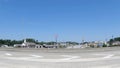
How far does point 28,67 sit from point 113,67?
4.34 meters

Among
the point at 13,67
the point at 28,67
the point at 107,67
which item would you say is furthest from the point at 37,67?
the point at 107,67

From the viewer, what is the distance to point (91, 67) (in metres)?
12.0

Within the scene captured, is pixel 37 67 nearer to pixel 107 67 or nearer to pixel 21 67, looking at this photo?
pixel 21 67

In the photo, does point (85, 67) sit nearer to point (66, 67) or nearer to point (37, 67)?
point (66, 67)

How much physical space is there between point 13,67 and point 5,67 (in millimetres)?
405

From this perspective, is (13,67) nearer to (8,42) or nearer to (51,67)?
(51,67)

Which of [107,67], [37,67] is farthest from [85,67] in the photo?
[37,67]

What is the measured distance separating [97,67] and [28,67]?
3503 millimetres

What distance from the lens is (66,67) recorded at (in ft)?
38.9

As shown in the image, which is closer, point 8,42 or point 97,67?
point 97,67

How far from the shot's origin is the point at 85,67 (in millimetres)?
12070

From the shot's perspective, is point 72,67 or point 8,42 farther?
point 8,42

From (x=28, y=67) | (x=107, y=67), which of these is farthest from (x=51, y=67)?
(x=107, y=67)

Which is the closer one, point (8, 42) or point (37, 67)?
point (37, 67)
